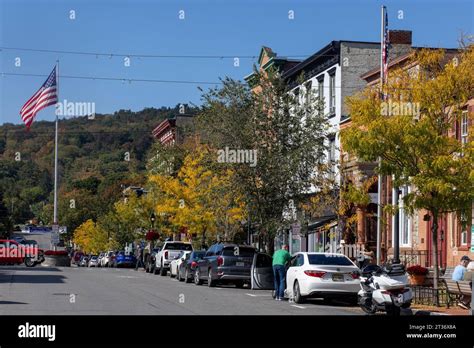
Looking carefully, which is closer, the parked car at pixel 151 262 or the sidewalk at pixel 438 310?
the sidewalk at pixel 438 310

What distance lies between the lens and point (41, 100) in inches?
1907

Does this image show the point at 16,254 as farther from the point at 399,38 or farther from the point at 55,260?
the point at 399,38

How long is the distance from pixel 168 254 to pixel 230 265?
47.1 feet

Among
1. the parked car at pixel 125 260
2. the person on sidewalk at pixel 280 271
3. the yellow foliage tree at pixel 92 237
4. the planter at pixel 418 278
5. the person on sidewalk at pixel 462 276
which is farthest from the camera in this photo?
the yellow foliage tree at pixel 92 237

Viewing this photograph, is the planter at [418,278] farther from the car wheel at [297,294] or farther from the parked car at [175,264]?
the parked car at [175,264]

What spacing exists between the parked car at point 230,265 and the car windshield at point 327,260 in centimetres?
751

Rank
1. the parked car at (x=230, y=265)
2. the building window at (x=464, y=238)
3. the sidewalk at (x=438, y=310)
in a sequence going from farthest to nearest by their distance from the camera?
1. the building window at (x=464, y=238)
2. the parked car at (x=230, y=265)
3. the sidewalk at (x=438, y=310)

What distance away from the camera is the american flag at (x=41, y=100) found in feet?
154

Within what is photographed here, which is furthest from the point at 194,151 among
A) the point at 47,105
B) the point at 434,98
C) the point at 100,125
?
the point at 100,125

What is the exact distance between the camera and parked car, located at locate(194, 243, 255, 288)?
31.9 meters

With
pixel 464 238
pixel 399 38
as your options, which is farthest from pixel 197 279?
pixel 399 38

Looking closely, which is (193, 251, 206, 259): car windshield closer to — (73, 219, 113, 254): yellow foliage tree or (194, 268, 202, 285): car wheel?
(194, 268, 202, 285): car wheel

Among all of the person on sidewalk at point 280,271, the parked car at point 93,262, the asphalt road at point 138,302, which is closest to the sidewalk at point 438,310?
the asphalt road at point 138,302
